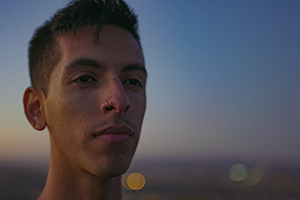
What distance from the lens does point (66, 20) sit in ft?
9.44

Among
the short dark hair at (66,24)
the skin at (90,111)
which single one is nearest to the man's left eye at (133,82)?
the skin at (90,111)

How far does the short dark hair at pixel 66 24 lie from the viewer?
9.39ft

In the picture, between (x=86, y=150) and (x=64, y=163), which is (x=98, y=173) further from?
(x=64, y=163)

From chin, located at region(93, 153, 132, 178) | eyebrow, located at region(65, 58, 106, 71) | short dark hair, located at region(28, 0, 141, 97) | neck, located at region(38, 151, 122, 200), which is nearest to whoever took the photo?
chin, located at region(93, 153, 132, 178)

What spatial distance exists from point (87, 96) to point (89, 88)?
11 centimetres

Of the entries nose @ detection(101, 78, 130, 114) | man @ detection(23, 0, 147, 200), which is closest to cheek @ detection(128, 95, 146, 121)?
man @ detection(23, 0, 147, 200)

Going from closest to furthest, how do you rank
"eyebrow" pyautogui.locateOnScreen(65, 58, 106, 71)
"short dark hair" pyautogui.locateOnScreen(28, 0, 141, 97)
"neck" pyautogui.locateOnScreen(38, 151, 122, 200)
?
1. "eyebrow" pyautogui.locateOnScreen(65, 58, 106, 71)
2. "neck" pyautogui.locateOnScreen(38, 151, 122, 200)
3. "short dark hair" pyautogui.locateOnScreen(28, 0, 141, 97)

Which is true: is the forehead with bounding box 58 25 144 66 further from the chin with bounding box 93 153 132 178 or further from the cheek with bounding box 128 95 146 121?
the chin with bounding box 93 153 132 178

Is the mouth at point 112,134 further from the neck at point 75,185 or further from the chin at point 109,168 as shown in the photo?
the neck at point 75,185

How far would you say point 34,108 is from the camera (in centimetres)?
307

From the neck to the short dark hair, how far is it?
1.08 meters

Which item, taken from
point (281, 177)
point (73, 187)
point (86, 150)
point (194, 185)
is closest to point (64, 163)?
point (73, 187)

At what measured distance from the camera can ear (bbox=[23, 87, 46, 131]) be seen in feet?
9.71

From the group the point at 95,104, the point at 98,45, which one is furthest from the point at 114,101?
the point at 98,45
